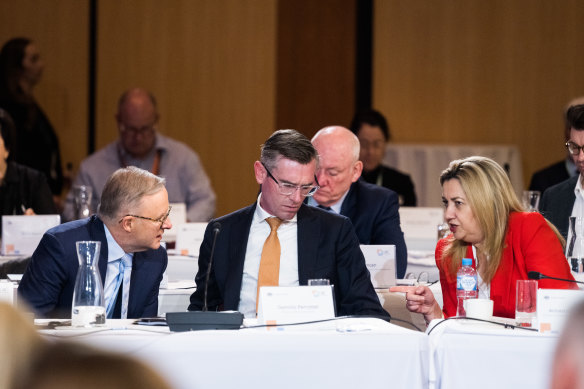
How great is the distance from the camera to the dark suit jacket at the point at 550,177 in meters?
6.61

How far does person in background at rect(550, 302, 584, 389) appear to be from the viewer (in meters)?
0.91

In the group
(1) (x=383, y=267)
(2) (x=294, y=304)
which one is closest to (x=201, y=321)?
(2) (x=294, y=304)

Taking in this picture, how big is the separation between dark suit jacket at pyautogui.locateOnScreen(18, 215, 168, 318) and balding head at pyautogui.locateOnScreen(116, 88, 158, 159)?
3509 mm

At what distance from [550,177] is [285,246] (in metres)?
3.63

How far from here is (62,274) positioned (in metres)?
3.30

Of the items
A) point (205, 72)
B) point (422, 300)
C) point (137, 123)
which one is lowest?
point (422, 300)

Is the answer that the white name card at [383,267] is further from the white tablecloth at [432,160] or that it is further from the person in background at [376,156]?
the white tablecloth at [432,160]

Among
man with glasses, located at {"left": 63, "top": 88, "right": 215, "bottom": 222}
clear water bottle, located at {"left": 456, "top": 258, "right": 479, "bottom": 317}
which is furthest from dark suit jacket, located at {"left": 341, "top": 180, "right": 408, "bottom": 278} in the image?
man with glasses, located at {"left": 63, "top": 88, "right": 215, "bottom": 222}

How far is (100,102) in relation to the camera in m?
8.73

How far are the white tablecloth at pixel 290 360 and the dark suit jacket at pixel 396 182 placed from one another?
4.19 m

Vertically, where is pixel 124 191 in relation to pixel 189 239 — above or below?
above

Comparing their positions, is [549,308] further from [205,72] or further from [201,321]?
[205,72]

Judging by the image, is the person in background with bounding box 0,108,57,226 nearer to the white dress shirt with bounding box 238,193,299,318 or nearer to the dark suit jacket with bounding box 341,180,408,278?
the dark suit jacket with bounding box 341,180,408,278

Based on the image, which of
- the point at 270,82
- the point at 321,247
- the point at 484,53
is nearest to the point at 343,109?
the point at 270,82
